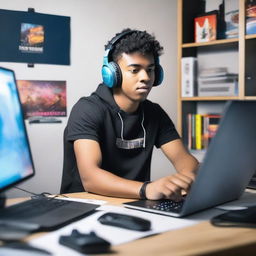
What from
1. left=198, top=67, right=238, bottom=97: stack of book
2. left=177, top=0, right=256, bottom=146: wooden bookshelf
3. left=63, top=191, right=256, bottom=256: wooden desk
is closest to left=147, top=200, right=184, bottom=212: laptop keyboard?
left=63, top=191, right=256, bottom=256: wooden desk

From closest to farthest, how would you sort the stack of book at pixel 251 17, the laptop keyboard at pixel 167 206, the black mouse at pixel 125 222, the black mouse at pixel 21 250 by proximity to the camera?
Result: 1. the black mouse at pixel 21 250
2. the black mouse at pixel 125 222
3. the laptop keyboard at pixel 167 206
4. the stack of book at pixel 251 17

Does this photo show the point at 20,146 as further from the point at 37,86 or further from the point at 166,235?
the point at 37,86

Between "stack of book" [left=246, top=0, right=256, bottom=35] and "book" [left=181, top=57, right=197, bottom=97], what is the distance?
48 centimetres

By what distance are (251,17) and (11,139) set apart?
219cm

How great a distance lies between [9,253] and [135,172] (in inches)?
43.4

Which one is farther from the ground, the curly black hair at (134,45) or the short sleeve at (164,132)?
the curly black hair at (134,45)

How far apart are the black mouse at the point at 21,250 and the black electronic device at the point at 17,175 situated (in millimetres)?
77

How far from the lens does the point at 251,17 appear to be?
9.19ft

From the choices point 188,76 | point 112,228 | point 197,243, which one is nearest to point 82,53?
point 188,76

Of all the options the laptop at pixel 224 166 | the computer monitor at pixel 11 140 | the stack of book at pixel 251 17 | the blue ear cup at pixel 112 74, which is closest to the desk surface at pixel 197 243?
the laptop at pixel 224 166

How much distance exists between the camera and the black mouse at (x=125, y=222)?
38.6 inches

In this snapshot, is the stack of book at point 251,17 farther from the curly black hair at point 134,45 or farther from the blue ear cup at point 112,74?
the blue ear cup at point 112,74

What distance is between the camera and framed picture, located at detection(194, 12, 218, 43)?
3.05 m

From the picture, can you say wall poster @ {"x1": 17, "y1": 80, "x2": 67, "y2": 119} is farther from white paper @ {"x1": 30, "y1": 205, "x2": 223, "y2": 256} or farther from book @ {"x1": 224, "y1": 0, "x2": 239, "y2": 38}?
white paper @ {"x1": 30, "y1": 205, "x2": 223, "y2": 256}
